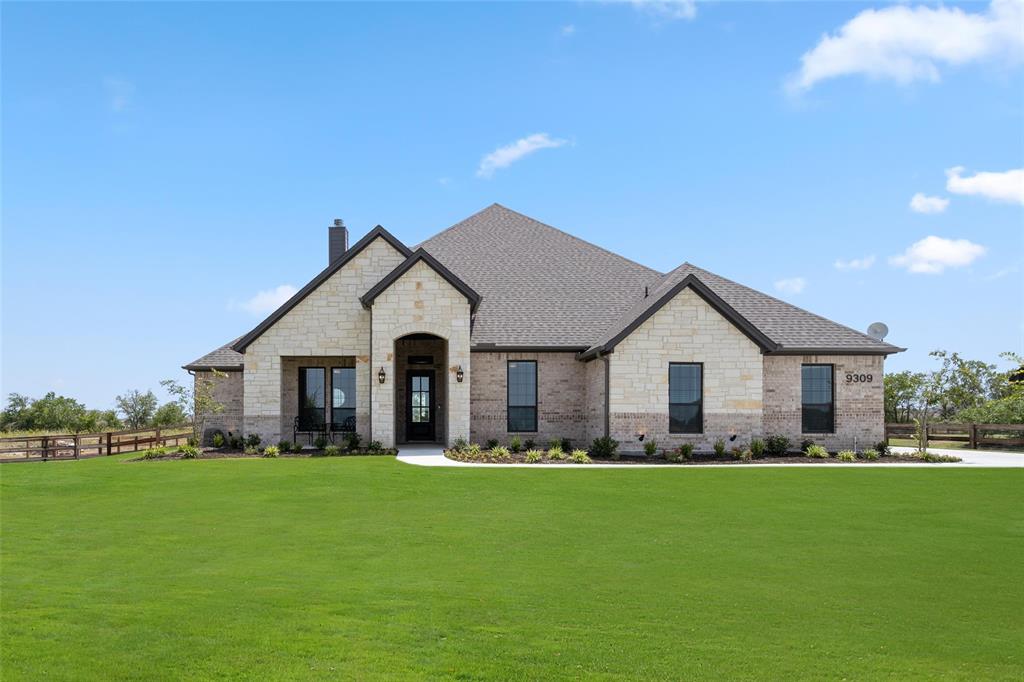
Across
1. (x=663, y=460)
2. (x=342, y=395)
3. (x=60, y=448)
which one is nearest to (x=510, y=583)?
(x=663, y=460)

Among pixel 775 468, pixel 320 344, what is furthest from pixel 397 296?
pixel 775 468

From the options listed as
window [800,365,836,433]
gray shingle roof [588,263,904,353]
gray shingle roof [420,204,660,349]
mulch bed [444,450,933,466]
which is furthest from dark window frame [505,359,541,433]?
window [800,365,836,433]

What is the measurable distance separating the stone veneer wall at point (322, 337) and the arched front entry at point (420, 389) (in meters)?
2.06

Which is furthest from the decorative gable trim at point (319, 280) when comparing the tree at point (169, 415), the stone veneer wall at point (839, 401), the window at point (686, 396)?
the tree at point (169, 415)

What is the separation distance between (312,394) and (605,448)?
10.6m

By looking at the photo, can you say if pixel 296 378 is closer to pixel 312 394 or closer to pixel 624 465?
pixel 312 394

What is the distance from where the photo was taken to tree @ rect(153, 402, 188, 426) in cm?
4780

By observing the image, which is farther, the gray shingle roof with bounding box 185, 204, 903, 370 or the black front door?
the black front door

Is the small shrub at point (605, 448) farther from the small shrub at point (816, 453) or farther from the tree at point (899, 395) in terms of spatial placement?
the tree at point (899, 395)

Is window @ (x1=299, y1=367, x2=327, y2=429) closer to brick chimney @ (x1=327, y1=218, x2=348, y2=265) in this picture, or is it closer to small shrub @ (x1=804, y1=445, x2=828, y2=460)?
brick chimney @ (x1=327, y1=218, x2=348, y2=265)

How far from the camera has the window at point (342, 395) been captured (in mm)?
28766

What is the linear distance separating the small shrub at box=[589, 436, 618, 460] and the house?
0.47m

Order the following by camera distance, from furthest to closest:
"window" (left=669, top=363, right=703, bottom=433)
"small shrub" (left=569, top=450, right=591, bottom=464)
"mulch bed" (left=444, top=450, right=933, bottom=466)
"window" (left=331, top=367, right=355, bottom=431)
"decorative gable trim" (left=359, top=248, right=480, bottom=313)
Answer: "window" (left=331, top=367, right=355, bottom=431) → "decorative gable trim" (left=359, top=248, right=480, bottom=313) → "window" (left=669, top=363, right=703, bottom=433) → "mulch bed" (left=444, top=450, right=933, bottom=466) → "small shrub" (left=569, top=450, right=591, bottom=464)

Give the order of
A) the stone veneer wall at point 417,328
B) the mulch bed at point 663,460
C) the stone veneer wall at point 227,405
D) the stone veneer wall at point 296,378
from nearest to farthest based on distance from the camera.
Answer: the mulch bed at point 663,460 < the stone veneer wall at point 417,328 < the stone veneer wall at point 296,378 < the stone veneer wall at point 227,405
